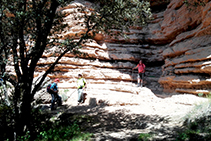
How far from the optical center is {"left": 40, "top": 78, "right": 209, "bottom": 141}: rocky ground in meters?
4.06

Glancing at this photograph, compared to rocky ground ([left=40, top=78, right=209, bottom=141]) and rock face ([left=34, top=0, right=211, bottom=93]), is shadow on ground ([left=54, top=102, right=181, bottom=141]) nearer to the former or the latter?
rocky ground ([left=40, top=78, right=209, bottom=141])

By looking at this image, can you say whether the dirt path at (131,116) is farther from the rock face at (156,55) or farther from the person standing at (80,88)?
the rock face at (156,55)

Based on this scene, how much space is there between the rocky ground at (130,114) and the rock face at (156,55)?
119 cm

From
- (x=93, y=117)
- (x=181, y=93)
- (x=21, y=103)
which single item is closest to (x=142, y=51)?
(x=181, y=93)

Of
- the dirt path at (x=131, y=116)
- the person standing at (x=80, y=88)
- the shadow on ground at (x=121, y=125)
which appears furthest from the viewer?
the person standing at (x=80, y=88)

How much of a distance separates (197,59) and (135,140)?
589cm

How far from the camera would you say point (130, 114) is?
589cm

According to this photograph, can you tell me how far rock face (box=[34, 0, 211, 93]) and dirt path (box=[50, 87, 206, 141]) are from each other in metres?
1.52

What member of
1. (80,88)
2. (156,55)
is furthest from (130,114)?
(156,55)

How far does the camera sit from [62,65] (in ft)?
35.3

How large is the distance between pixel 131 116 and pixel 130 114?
0.26 m

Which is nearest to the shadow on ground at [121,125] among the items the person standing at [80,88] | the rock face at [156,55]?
the person standing at [80,88]

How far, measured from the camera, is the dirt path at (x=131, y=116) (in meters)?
4.02

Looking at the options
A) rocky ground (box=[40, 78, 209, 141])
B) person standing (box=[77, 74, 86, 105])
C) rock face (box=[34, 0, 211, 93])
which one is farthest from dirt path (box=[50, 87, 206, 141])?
rock face (box=[34, 0, 211, 93])
